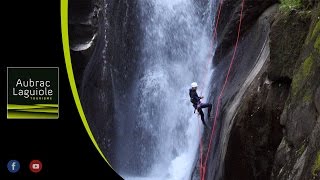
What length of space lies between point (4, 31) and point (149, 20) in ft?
36.4

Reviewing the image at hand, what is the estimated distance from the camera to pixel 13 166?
14.5 feet

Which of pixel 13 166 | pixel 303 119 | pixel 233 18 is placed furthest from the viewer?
pixel 233 18

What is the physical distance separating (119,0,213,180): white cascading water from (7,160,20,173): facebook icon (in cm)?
886

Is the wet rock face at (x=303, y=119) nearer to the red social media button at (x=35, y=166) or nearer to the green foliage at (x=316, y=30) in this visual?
the green foliage at (x=316, y=30)

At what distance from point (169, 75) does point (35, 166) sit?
10468 millimetres

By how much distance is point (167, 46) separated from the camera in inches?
597

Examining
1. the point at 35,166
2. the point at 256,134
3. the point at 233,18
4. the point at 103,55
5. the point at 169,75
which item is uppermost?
the point at 233,18

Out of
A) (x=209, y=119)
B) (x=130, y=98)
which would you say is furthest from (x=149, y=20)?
(x=209, y=119)

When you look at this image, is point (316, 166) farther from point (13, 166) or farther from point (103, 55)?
point (103, 55)

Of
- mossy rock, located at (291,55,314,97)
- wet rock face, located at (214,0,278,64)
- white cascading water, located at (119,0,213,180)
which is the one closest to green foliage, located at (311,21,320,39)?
mossy rock, located at (291,55,314,97)

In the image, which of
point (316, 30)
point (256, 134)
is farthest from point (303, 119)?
point (256, 134)

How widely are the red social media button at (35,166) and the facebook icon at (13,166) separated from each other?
0.10 metres

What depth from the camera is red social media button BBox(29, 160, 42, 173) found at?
4434mm

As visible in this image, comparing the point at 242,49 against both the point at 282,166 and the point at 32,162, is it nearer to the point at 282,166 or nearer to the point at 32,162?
the point at 282,166
